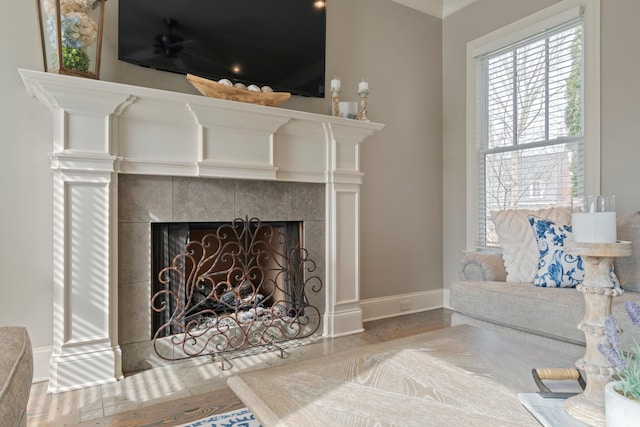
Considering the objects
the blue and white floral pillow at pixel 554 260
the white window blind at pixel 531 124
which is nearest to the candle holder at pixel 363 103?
the white window blind at pixel 531 124

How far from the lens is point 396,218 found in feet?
11.3

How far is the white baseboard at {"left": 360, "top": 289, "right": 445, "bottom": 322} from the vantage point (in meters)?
3.26

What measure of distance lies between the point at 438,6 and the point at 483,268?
2587mm

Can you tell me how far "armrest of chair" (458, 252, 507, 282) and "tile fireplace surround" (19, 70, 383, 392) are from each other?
134 cm

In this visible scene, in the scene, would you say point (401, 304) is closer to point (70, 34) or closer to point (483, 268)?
point (483, 268)

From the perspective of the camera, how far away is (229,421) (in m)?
1.62

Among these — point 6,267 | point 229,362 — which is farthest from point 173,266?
point 6,267

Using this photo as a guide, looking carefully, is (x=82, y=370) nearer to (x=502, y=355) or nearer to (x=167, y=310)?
(x=167, y=310)

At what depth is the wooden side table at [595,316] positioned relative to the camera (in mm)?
826

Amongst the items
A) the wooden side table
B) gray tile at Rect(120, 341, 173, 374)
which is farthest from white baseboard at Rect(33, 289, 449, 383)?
the wooden side table

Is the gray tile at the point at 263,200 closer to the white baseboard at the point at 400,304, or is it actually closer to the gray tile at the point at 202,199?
the gray tile at the point at 202,199

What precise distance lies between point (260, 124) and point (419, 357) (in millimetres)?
1747

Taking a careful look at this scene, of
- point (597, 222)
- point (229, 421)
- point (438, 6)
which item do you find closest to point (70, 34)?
point (229, 421)

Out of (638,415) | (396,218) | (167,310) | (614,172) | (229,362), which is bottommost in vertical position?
(229,362)
